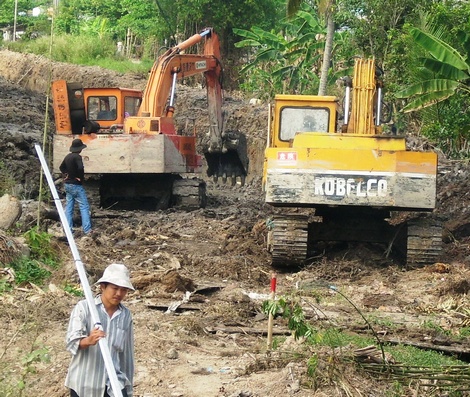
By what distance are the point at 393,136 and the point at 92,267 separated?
182 inches

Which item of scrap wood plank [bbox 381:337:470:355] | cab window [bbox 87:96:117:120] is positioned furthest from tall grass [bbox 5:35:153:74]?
scrap wood plank [bbox 381:337:470:355]

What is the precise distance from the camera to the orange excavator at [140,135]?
68.0ft

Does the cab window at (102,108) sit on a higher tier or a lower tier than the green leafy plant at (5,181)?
higher

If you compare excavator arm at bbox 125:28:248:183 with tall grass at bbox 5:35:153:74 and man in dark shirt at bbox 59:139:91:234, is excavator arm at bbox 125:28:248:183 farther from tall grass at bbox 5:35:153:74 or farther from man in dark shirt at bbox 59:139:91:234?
tall grass at bbox 5:35:153:74

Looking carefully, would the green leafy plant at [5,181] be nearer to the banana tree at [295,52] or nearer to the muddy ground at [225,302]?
the muddy ground at [225,302]

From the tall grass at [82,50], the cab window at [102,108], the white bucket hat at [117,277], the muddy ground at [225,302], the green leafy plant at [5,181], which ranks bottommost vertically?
the muddy ground at [225,302]

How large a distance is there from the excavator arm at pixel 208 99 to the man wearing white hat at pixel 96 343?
50.1 ft

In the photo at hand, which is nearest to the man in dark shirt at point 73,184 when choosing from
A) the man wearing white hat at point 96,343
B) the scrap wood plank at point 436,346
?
the scrap wood plank at point 436,346

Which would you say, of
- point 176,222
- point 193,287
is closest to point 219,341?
point 193,287

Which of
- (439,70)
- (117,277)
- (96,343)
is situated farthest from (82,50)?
(96,343)

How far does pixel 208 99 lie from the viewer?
961 inches

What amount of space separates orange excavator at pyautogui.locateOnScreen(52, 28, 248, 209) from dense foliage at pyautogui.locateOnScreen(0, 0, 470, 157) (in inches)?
108

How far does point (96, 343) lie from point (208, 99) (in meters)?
19.1

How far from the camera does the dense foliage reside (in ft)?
67.3
